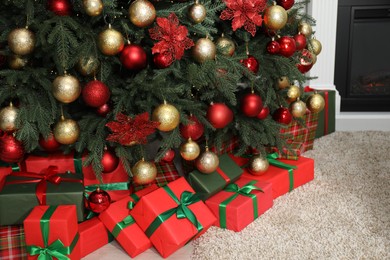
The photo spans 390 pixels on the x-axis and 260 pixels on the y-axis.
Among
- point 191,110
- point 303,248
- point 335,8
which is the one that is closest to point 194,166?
point 191,110

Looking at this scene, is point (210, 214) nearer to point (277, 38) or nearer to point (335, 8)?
point (277, 38)

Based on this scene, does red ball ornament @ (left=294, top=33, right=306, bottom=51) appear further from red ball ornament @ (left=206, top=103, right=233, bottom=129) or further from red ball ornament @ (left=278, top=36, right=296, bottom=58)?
red ball ornament @ (left=206, top=103, right=233, bottom=129)

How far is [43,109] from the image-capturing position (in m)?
1.47

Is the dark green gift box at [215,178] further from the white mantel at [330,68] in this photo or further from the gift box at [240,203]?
the white mantel at [330,68]

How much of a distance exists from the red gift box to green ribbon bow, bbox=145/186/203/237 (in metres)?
0.17

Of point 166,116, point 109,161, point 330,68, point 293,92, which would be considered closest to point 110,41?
point 166,116

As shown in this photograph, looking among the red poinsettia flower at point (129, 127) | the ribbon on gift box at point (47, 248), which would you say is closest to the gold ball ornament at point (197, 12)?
the red poinsettia flower at point (129, 127)

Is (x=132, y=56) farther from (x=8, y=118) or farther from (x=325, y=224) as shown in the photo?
(x=325, y=224)

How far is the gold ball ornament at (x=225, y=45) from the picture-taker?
1.65 meters

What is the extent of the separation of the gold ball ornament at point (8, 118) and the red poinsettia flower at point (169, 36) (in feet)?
1.71

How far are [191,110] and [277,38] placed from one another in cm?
50

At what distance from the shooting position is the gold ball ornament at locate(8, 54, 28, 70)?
1488 mm

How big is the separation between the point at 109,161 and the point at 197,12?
0.62m

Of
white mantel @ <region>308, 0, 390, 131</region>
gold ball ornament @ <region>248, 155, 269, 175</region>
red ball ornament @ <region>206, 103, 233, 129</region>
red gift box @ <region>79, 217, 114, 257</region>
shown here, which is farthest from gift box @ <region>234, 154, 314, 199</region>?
white mantel @ <region>308, 0, 390, 131</region>
